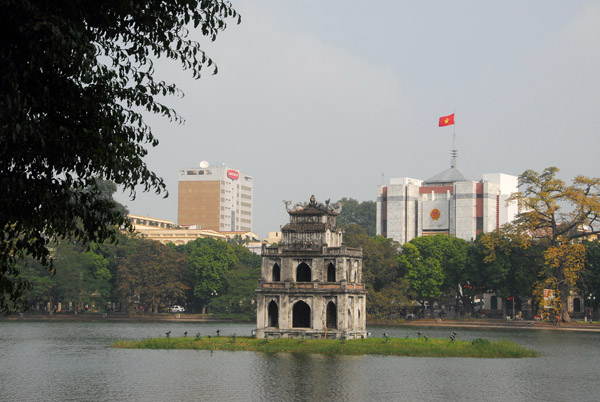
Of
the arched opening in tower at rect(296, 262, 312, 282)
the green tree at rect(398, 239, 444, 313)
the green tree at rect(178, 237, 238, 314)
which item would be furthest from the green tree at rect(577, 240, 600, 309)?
the arched opening in tower at rect(296, 262, 312, 282)

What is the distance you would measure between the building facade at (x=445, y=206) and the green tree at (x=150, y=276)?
6830cm

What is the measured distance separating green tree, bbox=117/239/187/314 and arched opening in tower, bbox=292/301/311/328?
Result: 56.9m

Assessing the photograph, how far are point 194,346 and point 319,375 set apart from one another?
1871 cm

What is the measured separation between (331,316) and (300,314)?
3509 millimetres

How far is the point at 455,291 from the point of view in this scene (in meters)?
146

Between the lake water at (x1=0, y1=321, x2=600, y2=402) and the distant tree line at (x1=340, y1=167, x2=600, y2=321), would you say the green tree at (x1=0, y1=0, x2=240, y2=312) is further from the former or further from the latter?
the distant tree line at (x1=340, y1=167, x2=600, y2=321)

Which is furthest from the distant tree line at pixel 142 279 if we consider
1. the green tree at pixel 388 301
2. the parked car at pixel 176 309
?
the green tree at pixel 388 301

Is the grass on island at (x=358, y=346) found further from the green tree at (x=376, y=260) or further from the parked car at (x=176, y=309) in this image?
the parked car at (x=176, y=309)

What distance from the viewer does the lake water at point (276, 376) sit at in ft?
157

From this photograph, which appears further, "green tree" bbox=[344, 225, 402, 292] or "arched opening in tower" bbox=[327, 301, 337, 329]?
"green tree" bbox=[344, 225, 402, 292]

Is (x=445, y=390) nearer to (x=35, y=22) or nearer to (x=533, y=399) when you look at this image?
(x=533, y=399)

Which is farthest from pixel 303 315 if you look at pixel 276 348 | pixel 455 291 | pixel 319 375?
pixel 455 291

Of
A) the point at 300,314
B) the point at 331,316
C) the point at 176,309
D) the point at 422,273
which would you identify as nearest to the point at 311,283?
the point at 331,316

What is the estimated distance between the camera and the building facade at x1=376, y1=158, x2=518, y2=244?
183750mm
